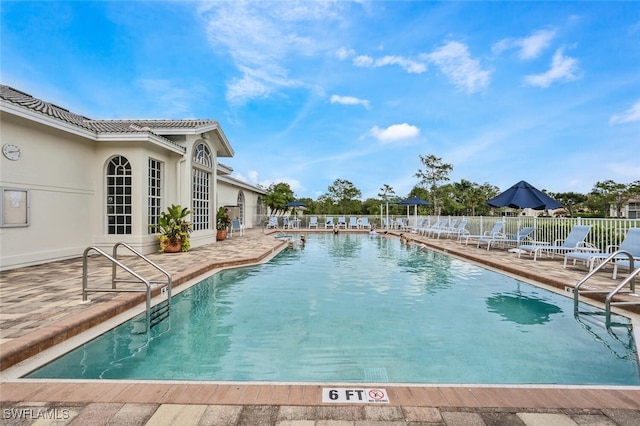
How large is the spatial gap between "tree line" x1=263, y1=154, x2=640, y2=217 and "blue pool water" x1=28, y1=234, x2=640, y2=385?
24.1m

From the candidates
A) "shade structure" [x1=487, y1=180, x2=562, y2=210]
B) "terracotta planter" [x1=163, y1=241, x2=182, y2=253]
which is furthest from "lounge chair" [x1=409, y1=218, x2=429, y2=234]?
"terracotta planter" [x1=163, y1=241, x2=182, y2=253]

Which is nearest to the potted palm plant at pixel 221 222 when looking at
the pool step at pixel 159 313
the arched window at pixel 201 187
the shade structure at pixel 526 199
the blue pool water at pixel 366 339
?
the arched window at pixel 201 187

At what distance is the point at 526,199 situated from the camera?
10711mm

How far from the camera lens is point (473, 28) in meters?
14.7

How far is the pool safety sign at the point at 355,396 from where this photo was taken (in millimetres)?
2281

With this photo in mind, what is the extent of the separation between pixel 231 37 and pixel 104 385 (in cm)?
1662

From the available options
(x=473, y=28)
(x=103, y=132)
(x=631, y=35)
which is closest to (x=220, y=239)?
(x=103, y=132)

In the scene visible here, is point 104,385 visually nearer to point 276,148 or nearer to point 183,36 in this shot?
point 183,36

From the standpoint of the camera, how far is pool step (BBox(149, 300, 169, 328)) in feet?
14.2

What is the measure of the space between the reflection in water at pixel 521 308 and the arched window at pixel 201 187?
975 cm

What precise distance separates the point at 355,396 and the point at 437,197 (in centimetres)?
3671

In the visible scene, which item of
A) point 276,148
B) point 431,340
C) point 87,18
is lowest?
point 431,340

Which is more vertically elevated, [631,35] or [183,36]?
[183,36]

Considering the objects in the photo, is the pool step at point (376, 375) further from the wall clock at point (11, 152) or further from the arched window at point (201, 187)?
the arched window at point (201, 187)
